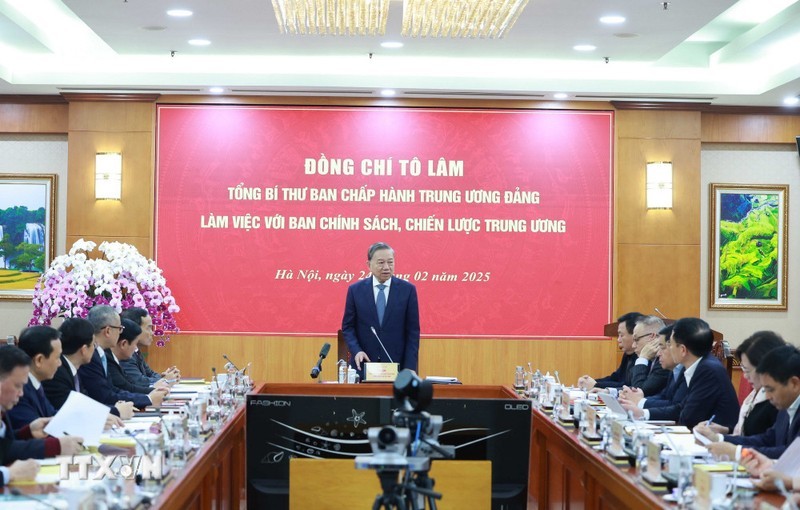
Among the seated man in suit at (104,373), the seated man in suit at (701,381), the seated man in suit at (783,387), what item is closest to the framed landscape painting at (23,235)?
the seated man in suit at (104,373)

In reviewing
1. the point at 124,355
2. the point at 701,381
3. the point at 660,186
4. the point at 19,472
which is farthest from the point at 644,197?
the point at 19,472

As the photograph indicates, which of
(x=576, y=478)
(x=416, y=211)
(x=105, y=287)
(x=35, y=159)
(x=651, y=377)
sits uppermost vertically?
(x=35, y=159)

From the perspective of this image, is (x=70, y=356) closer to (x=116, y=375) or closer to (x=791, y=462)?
(x=116, y=375)

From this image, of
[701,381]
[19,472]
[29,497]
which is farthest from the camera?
[701,381]

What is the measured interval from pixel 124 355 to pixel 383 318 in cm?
168

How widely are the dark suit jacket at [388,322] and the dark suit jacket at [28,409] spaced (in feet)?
8.25

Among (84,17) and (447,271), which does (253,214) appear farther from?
(84,17)

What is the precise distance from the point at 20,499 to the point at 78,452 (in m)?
0.76

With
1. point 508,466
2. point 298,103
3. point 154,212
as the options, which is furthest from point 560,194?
point 508,466

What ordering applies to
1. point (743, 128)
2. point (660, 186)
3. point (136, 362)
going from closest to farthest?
point (136, 362) → point (660, 186) → point (743, 128)

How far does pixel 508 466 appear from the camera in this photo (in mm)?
4523

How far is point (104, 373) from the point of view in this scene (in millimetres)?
5727

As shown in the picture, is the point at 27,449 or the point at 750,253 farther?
the point at 750,253

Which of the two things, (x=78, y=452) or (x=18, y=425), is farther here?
(x=18, y=425)
